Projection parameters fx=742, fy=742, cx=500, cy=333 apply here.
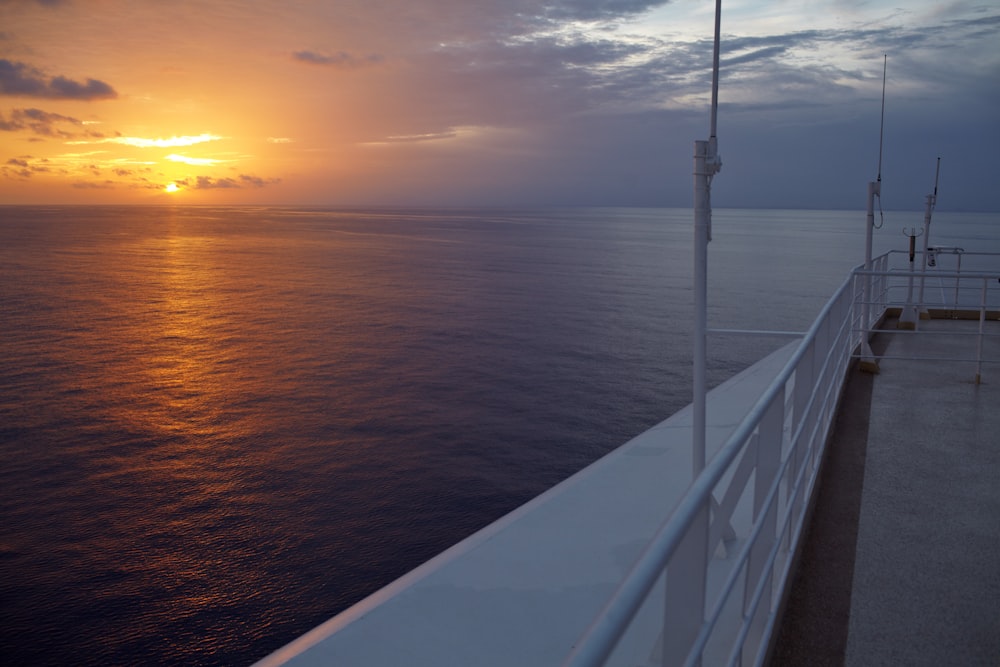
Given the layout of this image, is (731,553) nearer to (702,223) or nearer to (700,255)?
(700,255)

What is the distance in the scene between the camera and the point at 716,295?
3419cm

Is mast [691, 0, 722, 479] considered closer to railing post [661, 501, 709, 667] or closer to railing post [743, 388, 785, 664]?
railing post [743, 388, 785, 664]

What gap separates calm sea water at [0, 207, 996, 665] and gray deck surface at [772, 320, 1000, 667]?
19.7 feet

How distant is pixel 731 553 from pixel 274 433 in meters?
10.2

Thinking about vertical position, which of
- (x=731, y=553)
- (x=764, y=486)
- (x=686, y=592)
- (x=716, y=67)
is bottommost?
(x=731, y=553)

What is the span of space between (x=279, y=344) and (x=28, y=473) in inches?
403

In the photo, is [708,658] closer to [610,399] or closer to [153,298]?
[610,399]

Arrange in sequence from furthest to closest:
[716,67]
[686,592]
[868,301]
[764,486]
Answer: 1. [868,301]
2. [716,67]
3. [764,486]
4. [686,592]

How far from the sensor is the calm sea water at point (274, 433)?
891cm

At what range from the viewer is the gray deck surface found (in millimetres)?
3174

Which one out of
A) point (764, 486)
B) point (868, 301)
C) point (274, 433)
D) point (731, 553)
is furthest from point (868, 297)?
point (274, 433)

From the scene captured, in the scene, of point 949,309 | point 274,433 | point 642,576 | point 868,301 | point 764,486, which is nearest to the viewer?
point 642,576

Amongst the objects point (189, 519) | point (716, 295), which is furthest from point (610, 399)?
point (716, 295)

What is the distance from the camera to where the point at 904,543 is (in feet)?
13.5
